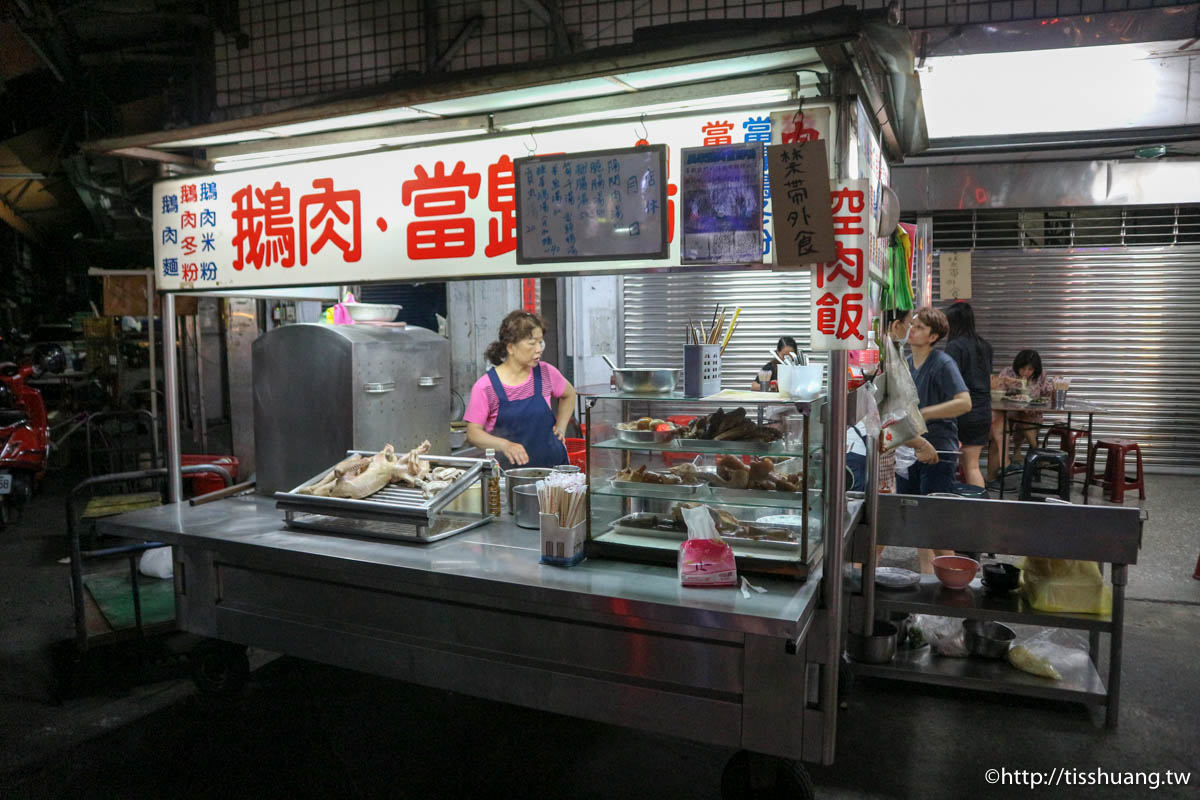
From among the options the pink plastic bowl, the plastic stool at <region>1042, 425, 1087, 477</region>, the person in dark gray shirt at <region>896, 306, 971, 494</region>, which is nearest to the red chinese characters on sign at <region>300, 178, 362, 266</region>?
the pink plastic bowl

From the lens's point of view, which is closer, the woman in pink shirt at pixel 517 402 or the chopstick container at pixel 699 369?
the chopstick container at pixel 699 369

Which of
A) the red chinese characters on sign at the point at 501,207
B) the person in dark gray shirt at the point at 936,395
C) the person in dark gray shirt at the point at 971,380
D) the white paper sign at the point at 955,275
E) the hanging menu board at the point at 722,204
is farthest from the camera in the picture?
the white paper sign at the point at 955,275

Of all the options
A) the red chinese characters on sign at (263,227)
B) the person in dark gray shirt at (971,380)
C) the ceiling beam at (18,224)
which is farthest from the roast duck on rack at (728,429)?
the ceiling beam at (18,224)

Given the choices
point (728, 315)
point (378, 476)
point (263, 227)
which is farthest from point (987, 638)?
point (728, 315)

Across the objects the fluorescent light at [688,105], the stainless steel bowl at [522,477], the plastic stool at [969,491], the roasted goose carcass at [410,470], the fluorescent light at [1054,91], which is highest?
the fluorescent light at [1054,91]

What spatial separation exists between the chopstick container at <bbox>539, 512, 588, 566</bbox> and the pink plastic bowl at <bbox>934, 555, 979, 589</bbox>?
7.83ft

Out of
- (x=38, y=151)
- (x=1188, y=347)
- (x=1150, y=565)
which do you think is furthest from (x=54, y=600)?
(x=1188, y=347)

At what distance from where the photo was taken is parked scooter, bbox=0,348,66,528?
8.41m

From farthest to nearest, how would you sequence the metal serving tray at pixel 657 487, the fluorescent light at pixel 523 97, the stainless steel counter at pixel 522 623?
the metal serving tray at pixel 657 487, the fluorescent light at pixel 523 97, the stainless steel counter at pixel 522 623

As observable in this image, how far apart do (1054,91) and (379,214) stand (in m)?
6.35

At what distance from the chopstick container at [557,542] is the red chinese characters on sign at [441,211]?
4.13 ft

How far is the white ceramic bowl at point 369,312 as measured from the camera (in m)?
4.55

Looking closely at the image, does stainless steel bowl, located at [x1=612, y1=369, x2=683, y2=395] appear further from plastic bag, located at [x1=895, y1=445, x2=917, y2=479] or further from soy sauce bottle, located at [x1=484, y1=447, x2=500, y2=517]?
plastic bag, located at [x1=895, y1=445, x2=917, y2=479]

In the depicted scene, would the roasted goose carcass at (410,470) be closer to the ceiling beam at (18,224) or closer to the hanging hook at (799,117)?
the hanging hook at (799,117)
